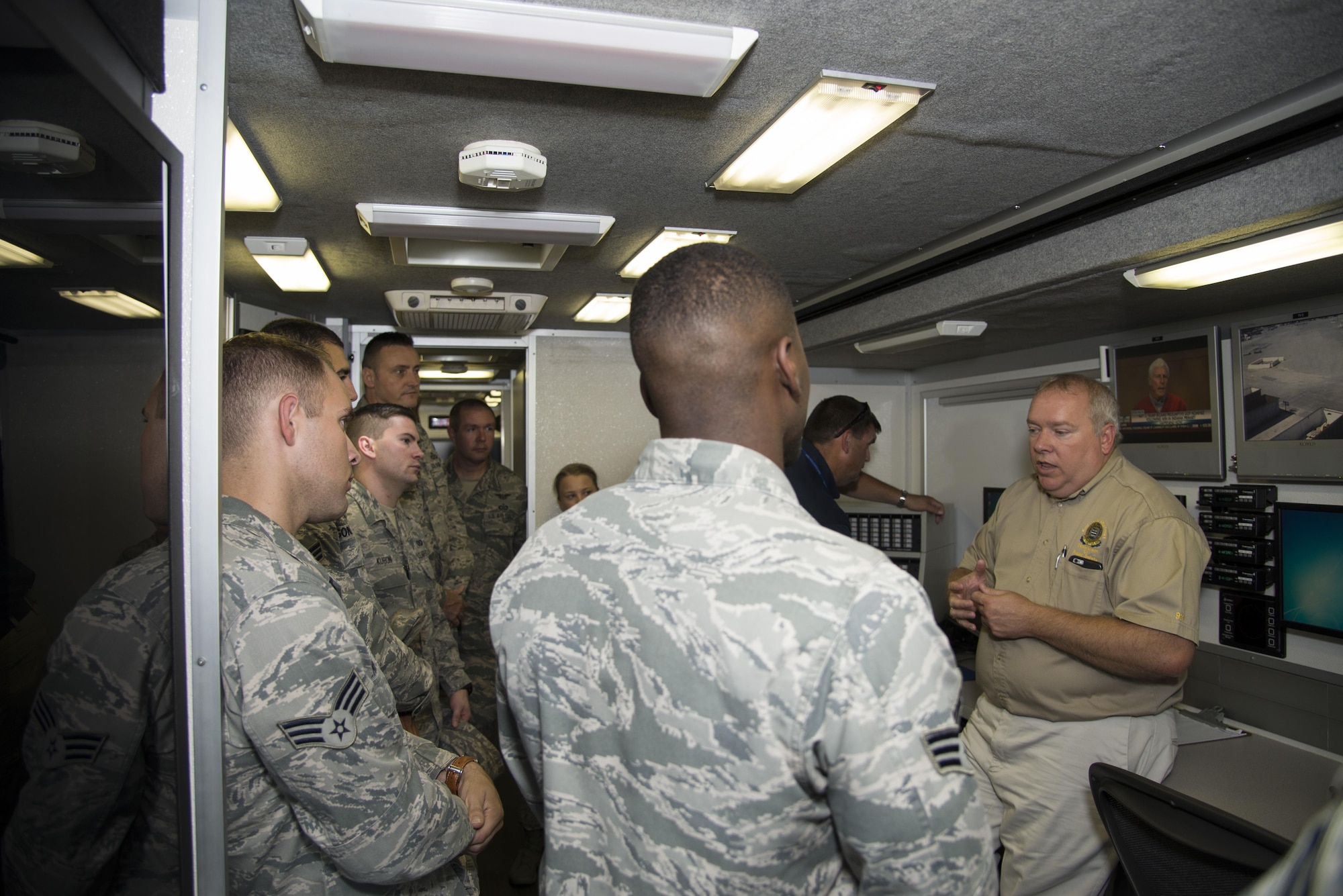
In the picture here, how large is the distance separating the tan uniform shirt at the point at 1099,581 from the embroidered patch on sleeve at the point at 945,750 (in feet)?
5.03

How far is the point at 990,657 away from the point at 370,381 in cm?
273

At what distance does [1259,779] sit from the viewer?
7.59ft

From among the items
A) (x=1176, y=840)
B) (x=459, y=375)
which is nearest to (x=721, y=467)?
(x=1176, y=840)

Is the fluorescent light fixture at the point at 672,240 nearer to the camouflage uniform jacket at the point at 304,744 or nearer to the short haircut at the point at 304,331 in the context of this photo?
the short haircut at the point at 304,331

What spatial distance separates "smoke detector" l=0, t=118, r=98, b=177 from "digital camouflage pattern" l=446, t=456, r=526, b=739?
3477mm

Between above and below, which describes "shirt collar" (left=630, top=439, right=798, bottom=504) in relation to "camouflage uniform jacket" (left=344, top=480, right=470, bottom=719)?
above

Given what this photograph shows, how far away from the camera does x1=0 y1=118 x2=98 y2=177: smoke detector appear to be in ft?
2.10

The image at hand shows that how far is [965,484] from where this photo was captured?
438cm

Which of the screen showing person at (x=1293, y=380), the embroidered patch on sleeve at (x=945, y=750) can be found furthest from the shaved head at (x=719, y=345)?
the screen showing person at (x=1293, y=380)

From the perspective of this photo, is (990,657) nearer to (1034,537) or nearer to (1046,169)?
(1034,537)

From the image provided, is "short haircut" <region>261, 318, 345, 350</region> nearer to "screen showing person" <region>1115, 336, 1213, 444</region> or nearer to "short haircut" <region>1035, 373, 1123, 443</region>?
"short haircut" <region>1035, 373, 1123, 443</region>

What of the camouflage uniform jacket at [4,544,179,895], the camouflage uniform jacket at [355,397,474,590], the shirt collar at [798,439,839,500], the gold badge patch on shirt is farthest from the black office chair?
the camouflage uniform jacket at [355,397,474,590]

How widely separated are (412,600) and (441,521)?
0.98m

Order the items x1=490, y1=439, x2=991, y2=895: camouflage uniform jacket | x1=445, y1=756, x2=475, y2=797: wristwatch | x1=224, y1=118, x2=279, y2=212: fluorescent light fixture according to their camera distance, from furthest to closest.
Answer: x1=224, y1=118, x2=279, y2=212: fluorescent light fixture
x1=445, y1=756, x2=475, y2=797: wristwatch
x1=490, y1=439, x2=991, y2=895: camouflage uniform jacket
